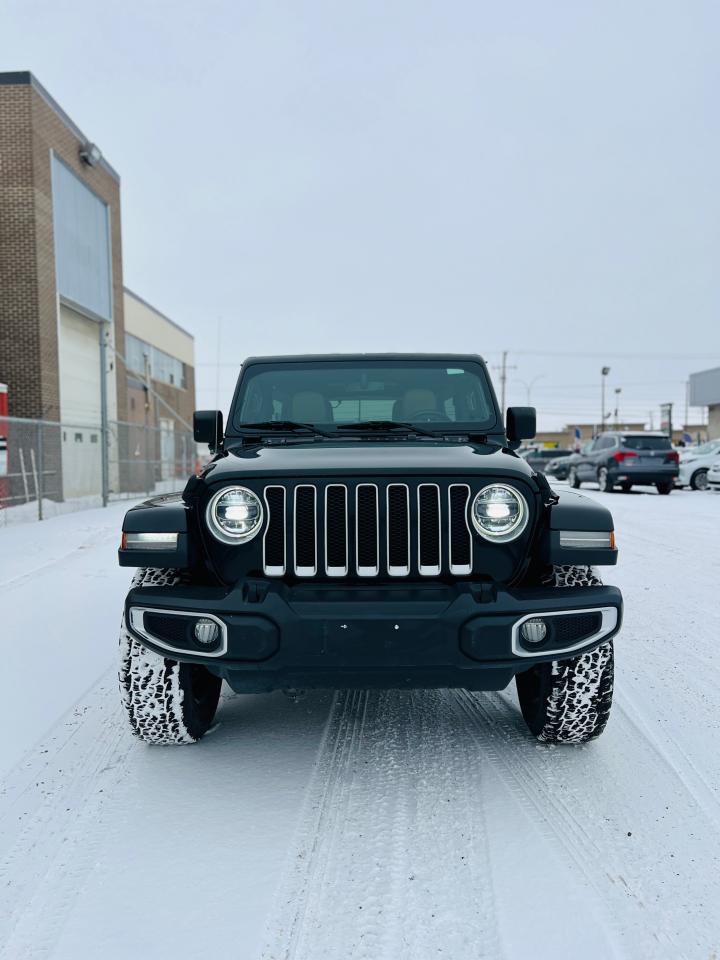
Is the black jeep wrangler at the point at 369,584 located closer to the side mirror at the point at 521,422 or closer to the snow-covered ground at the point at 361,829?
the snow-covered ground at the point at 361,829

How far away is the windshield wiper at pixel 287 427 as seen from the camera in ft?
13.5

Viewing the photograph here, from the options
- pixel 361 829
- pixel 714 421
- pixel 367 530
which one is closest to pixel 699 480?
pixel 367 530

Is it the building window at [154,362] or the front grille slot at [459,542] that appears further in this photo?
the building window at [154,362]

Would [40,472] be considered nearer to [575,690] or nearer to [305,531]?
[305,531]

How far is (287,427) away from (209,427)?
0.56m

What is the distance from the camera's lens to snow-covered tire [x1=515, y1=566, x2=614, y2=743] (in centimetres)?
318

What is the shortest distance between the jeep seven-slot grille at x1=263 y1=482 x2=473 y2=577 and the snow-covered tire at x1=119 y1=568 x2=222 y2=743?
60 centimetres

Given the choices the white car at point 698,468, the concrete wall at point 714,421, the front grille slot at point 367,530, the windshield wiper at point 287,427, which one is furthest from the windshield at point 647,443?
the concrete wall at point 714,421

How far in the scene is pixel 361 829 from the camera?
2686 mm

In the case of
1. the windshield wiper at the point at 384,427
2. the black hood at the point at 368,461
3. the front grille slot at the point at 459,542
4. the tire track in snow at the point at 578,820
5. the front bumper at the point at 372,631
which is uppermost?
the windshield wiper at the point at 384,427

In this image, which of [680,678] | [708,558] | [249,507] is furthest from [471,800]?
[708,558]

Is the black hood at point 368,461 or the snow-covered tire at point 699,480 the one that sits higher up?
the black hood at point 368,461

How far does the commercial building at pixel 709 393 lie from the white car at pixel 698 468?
1106 inches

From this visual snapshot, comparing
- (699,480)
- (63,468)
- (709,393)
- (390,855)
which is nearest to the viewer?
(390,855)
